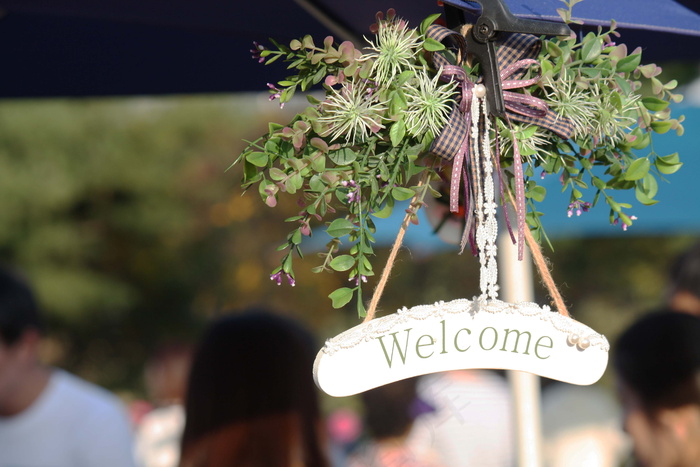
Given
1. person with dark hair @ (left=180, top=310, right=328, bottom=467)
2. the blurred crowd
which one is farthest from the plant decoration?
person with dark hair @ (left=180, top=310, right=328, bottom=467)

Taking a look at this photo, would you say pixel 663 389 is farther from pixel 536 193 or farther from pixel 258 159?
pixel 258 159

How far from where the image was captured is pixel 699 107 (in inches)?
120

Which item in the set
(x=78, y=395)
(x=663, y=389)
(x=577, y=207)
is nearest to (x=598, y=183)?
(x=577, y=207)

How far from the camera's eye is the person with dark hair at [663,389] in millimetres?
1816

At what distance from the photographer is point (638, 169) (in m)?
1.01

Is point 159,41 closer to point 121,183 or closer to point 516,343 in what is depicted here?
point 516,343

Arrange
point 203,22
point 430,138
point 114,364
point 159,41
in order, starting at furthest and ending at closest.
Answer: point 114,364 → point 159,41 → point 203,22 → point 430,138

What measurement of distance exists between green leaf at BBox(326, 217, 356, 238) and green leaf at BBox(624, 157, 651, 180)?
1.22 ft

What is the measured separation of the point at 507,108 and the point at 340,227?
26 centimetres

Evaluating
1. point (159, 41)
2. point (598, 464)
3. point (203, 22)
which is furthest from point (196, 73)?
point (598, 464)

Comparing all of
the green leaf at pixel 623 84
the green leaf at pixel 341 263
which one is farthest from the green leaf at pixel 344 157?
the green leaf at pixel 623 84

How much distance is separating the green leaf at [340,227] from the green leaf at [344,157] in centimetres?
7

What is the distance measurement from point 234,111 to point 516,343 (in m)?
11.8

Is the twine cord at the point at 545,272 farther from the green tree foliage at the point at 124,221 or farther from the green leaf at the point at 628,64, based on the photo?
the green tree foliage at the point at 124,221
